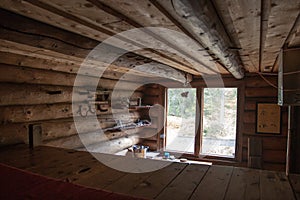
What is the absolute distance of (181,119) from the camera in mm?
4848

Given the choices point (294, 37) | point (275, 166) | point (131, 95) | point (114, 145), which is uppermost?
point (294, 37)

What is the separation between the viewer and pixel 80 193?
1124mm

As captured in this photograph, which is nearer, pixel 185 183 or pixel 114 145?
pixel 185 183

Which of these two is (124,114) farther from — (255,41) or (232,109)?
(255,41)

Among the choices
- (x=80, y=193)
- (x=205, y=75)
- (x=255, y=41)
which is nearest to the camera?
(x=80, y=193)

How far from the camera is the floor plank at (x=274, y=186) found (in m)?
1.31

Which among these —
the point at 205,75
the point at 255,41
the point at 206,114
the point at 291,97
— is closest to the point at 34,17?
the point at 255,41

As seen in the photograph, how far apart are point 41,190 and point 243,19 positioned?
150cm

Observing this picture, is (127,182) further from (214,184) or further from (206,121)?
(206,121)

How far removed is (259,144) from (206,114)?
2.61 m

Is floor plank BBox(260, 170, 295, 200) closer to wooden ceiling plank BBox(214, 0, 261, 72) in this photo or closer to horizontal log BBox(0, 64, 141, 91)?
wooden ceiling plank BBox(214, 0, 261, 72)

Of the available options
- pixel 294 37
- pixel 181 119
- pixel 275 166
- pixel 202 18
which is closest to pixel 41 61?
pixel 202 18

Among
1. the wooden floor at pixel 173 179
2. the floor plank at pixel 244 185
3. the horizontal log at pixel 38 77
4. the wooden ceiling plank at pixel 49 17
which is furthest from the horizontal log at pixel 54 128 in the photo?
the floor plank at pixel 244 185

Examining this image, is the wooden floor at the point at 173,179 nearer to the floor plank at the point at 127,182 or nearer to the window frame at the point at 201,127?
the floor plank at the point at 127,182
